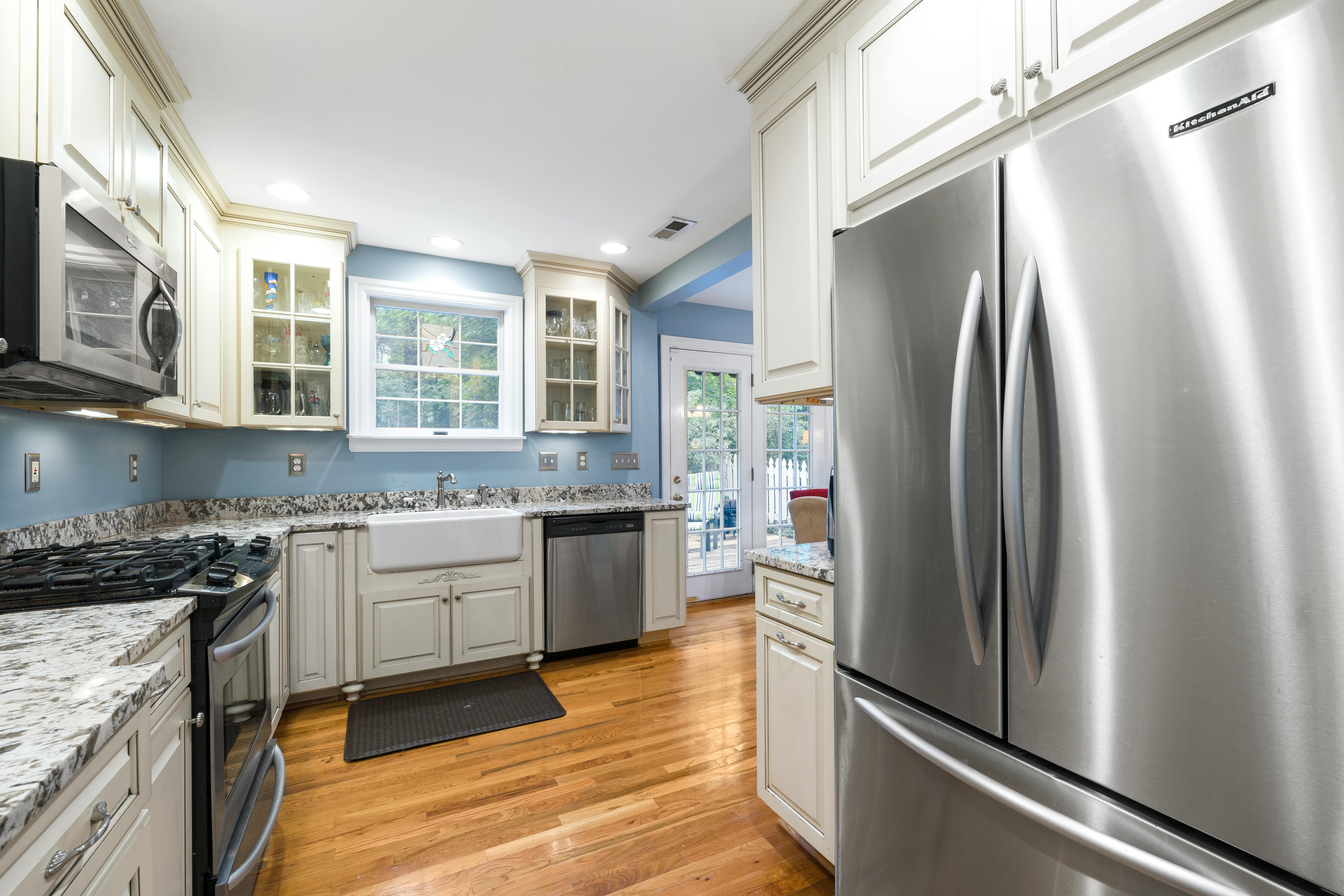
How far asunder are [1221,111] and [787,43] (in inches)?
51.6

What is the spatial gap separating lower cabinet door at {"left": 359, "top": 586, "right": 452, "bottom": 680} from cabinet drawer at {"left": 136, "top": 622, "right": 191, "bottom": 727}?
5.56 ft

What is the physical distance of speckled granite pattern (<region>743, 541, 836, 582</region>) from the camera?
153 cm

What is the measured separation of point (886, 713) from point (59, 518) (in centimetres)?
262

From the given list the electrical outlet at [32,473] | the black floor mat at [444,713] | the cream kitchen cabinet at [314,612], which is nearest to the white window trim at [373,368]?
the cream kitchen cabinet at [314,612]

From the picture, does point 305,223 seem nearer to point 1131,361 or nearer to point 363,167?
point 363,167

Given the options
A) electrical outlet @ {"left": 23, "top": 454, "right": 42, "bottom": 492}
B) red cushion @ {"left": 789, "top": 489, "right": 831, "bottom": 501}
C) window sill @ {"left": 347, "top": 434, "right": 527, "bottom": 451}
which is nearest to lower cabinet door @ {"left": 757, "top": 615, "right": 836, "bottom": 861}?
electrical outlet @ {"left": 23, "top": 454, "right": 42, "bottom": 492}

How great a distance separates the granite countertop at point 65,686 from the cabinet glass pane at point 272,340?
2.17 meters

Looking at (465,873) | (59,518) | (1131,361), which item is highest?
(1131,361)

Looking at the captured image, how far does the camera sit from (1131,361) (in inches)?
32.4

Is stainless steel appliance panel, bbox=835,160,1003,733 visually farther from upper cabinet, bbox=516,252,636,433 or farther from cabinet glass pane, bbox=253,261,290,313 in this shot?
cabinet glass pane, bbox=253,261,290,313

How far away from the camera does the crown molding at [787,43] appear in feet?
5.22

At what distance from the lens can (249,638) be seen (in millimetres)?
1546

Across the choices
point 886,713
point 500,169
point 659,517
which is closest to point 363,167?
point 500,169

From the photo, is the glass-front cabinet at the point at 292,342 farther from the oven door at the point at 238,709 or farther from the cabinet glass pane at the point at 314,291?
the oven door at the point at 238,709
